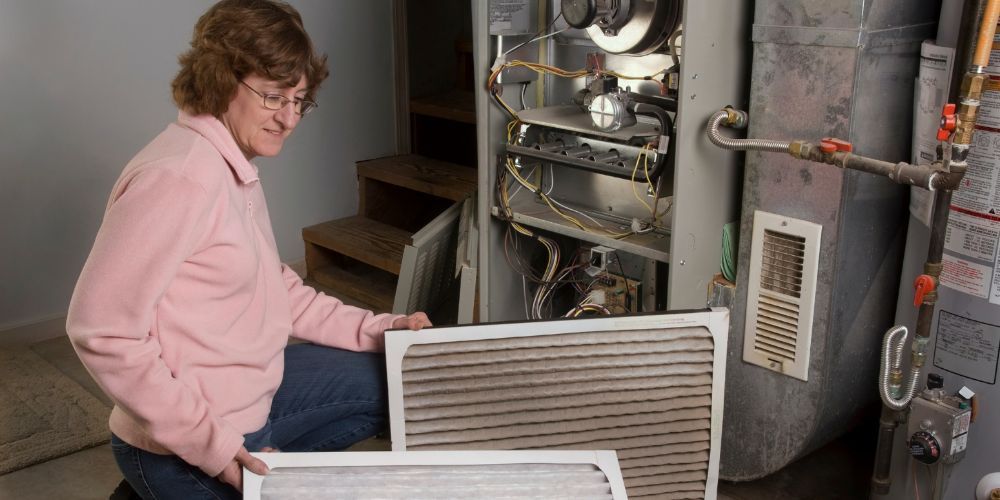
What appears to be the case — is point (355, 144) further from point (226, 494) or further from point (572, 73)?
point (226, 494)

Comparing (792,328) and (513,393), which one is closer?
(513,393)

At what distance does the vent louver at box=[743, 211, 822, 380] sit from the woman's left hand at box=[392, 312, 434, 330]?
697 millimetres

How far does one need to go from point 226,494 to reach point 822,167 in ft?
3.91

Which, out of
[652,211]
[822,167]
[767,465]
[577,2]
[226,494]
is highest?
[577,2]

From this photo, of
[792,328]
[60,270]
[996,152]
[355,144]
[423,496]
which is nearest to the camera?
[423,496]

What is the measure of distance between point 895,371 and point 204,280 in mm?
1245

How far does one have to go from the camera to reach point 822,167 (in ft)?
5.83

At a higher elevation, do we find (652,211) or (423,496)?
(652,211)

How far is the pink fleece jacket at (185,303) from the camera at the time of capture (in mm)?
1266

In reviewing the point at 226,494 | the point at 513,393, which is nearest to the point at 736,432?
the point at 513,393

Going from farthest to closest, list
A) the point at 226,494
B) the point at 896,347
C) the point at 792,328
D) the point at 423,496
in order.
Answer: the point at 792,328
the point at 896,347
the point at 226,494
the point at 423,496

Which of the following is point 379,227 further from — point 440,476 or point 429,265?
point 440,476

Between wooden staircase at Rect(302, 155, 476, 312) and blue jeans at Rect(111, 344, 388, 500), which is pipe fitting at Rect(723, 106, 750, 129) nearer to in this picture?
blue jeans at Rect(111, 344, 388, 500)

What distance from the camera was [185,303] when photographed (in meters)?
1.35
